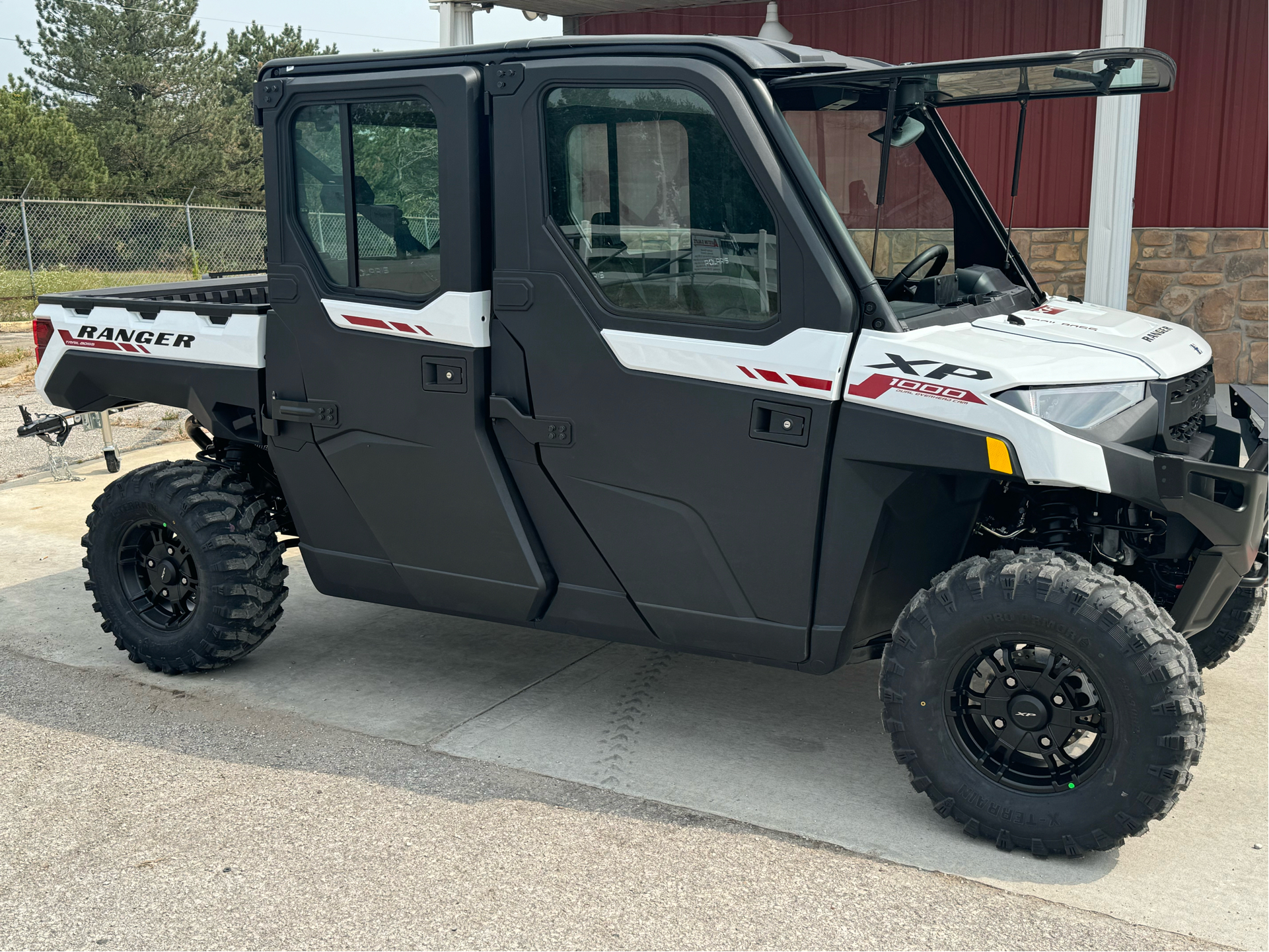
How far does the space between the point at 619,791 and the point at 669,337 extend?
1409 mm

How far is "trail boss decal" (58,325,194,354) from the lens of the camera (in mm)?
4703

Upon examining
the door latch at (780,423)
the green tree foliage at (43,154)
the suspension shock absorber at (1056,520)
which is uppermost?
the green tree foliage at (43,154)

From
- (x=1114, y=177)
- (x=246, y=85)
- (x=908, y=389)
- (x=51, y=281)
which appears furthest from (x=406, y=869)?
(x=246, y=85)

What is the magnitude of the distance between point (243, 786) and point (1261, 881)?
2971 mm

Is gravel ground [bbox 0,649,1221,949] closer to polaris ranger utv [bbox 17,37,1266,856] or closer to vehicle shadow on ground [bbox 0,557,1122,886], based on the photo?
vehicle shadow on ground [bbox 0,557,1122,886]

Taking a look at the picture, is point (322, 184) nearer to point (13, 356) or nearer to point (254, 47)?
point (13, 356)

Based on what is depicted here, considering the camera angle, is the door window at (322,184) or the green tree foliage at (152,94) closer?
the door window at (322,184)

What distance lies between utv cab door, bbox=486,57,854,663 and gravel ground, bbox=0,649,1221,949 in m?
0.73

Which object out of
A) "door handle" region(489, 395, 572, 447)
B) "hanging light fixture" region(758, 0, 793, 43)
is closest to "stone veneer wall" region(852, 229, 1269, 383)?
"hanging light fixture" region(758, 0, 793, 43)

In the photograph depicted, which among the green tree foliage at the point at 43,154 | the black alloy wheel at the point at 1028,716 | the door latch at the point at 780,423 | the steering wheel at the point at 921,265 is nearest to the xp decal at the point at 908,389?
the door latch at the point at 780,423

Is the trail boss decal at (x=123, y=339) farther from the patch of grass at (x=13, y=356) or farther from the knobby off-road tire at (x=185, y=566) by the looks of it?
the patch of grass at (x=13, y=356)

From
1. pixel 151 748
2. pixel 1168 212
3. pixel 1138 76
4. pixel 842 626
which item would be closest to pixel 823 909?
pixel 842 626

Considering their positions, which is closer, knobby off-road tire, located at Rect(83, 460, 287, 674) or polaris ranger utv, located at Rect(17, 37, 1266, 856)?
polaris ranger utv, located at Rect(17, 37, 1266, 856)

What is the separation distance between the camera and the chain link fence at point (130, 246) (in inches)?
899
